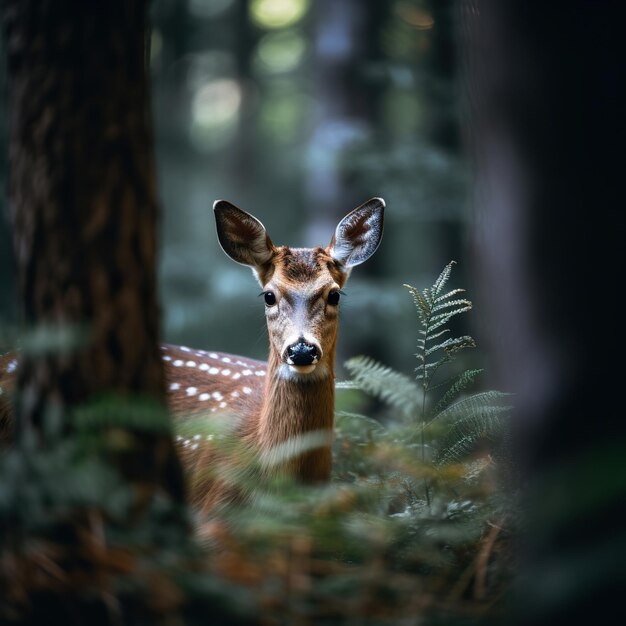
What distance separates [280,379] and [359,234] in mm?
1208

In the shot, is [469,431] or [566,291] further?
[469,431]

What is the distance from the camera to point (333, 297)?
431 cm

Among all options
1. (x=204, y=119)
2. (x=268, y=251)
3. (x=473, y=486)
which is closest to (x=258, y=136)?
(x=204, y=119)

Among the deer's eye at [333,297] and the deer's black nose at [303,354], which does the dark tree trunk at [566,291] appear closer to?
the deer's black nose at [303,354]

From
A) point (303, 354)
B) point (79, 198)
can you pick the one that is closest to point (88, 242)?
point (79, 198)

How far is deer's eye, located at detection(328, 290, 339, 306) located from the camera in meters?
4.29

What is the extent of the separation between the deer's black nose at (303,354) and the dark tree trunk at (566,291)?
6.24ft

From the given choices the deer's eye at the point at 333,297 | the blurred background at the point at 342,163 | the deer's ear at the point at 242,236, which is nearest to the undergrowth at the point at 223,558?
the blurred background at the point at 342,163

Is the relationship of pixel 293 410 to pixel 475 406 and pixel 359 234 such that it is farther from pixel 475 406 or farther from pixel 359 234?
pixel 359 234

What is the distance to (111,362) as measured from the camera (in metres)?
2.36

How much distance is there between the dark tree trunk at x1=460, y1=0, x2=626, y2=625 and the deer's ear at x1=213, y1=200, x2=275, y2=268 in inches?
102

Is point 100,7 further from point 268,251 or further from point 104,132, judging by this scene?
point 268,251

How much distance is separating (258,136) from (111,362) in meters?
21.0

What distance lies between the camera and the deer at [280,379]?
3924mm
